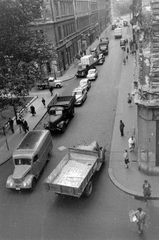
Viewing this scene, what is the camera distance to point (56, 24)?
126ft

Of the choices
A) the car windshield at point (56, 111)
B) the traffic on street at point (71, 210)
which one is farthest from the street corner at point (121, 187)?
the car windshield at point (56, 111)

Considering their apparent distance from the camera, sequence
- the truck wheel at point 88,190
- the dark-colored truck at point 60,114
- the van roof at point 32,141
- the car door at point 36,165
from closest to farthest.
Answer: the truck wheel at point 88,190 < the car door at point 36,165 < the van roof at point 32,141 < the dark-colored truck at point 60,114

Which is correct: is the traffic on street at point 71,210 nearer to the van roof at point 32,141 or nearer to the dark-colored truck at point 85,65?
the van roof at point 32,141

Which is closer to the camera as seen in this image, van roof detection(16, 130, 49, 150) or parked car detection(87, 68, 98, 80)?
van roof detection(16, 130, 49, 150)

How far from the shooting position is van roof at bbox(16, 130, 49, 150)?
628 inches

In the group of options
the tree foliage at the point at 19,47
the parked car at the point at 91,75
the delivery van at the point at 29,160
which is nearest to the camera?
the delivery van at the point at 29,160

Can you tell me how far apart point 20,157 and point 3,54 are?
7.69 metres

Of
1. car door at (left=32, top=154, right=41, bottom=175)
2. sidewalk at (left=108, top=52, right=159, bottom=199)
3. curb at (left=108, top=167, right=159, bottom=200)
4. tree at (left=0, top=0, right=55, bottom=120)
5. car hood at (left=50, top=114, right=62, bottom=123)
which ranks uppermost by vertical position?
tree at (left=0, top=0, right=55, bottom=120)

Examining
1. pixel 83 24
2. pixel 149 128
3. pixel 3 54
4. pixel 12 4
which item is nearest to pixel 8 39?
pixel 3 54

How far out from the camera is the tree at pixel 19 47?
55.3ft

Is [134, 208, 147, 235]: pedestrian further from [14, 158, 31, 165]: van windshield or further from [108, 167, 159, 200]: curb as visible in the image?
[14, 158, 31, 165]: van windshield

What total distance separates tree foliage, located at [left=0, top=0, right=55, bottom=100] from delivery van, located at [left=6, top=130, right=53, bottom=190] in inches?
144

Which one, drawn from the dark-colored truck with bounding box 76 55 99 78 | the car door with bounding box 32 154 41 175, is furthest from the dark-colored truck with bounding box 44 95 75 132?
the dark-colored truck with bounding box 76 55 99 78

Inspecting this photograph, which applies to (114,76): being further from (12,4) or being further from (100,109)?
(12,4)
